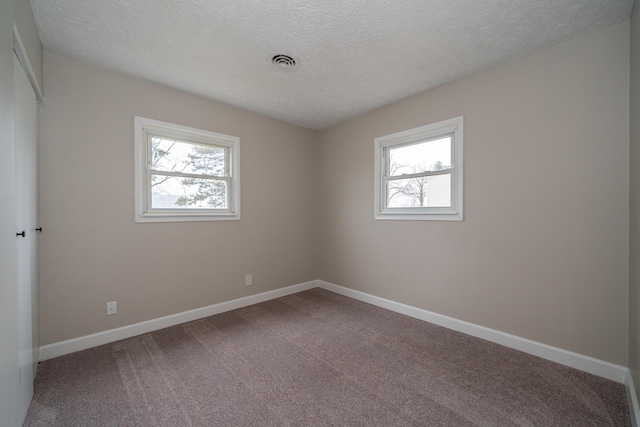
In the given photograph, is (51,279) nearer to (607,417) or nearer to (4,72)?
(4,72)

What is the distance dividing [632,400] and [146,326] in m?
3.77

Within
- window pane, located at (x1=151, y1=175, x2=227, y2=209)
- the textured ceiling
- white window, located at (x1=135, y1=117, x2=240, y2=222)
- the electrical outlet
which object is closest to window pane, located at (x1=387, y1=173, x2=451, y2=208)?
the textured ceiling

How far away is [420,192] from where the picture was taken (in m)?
3.07

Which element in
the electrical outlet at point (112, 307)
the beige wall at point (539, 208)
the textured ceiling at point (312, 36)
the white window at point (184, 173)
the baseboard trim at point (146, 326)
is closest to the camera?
the textured ceiling at point (312, 36)

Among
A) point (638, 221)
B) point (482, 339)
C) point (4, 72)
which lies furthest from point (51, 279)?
point (638, 221)

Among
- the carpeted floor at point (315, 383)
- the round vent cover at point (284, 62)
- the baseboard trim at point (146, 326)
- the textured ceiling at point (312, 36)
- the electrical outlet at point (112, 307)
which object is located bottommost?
the carpeted floor at point (315, 383)

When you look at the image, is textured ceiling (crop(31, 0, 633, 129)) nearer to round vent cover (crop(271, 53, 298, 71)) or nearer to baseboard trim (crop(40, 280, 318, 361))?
round vent cover (crop(271, 53, 298, 71))

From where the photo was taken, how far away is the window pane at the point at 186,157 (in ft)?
9.20

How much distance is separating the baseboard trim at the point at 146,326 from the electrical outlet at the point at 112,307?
0.16 m

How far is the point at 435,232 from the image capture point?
9.37ft

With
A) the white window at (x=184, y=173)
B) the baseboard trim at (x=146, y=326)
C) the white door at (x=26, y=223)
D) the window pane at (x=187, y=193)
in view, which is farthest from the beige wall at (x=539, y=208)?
the white door at (x=26, y=223)

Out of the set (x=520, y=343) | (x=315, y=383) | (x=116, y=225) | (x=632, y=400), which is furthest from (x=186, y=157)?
(x=632, y=400)

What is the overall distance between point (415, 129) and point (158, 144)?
2.82 meters

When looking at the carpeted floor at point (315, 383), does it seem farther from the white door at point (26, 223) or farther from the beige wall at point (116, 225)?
the beige wall at point (116, 225)
